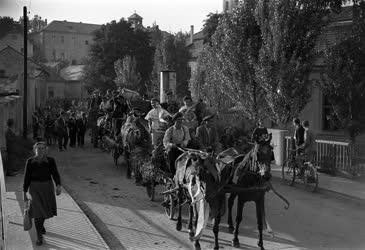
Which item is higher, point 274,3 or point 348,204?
point 274,3

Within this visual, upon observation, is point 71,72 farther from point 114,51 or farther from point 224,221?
point 224,221

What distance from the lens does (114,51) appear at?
5638 cm

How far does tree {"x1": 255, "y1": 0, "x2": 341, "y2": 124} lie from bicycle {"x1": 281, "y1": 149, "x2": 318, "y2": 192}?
134 inches

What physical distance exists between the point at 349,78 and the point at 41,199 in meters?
11.0

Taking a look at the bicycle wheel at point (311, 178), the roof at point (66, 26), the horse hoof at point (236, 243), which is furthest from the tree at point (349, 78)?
the horse hoof at point (236, 243)

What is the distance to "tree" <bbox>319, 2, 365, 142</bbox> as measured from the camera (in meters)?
15.9

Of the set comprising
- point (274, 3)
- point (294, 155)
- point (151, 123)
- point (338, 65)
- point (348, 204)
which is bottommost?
point (348, 204)

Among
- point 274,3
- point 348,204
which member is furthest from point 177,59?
point 348,204

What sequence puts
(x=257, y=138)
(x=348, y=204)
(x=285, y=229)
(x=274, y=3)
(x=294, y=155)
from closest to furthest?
(x=257, y=138), (x=285, y=229), (x=348, y=204), (x=294, y=155), (x=274, y=3)

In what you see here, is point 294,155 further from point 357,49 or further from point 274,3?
point 274,3

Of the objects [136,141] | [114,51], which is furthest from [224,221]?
[114,51]

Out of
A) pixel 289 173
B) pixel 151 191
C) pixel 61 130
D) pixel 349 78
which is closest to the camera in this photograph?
pixel 151 191

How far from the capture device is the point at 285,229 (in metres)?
9.68

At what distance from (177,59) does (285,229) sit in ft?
124
